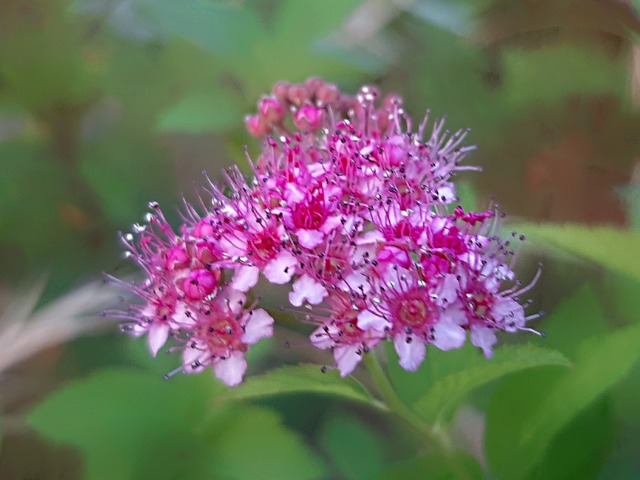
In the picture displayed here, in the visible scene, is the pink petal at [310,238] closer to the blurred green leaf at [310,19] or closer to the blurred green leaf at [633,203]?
Result: the blurred green leaf at [633,203]

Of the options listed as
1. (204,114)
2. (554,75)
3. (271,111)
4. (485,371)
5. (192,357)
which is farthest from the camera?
(554,75)

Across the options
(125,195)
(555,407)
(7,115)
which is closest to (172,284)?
(555,407)

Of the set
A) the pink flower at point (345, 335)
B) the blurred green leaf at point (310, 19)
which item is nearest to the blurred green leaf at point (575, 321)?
the pink flower at point (345, 335)

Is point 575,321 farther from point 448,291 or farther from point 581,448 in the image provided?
point 448,291

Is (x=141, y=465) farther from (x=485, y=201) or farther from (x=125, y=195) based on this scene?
(x=485, y=201)

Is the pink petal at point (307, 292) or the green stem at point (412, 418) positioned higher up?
the pink petal at point (307, 292)

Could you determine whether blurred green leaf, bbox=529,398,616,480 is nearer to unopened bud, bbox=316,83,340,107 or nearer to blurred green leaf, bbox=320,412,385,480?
blurred green leaf, bbox=320,412,385,480

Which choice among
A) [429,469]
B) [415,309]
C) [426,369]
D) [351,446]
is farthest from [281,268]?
[351,446]
